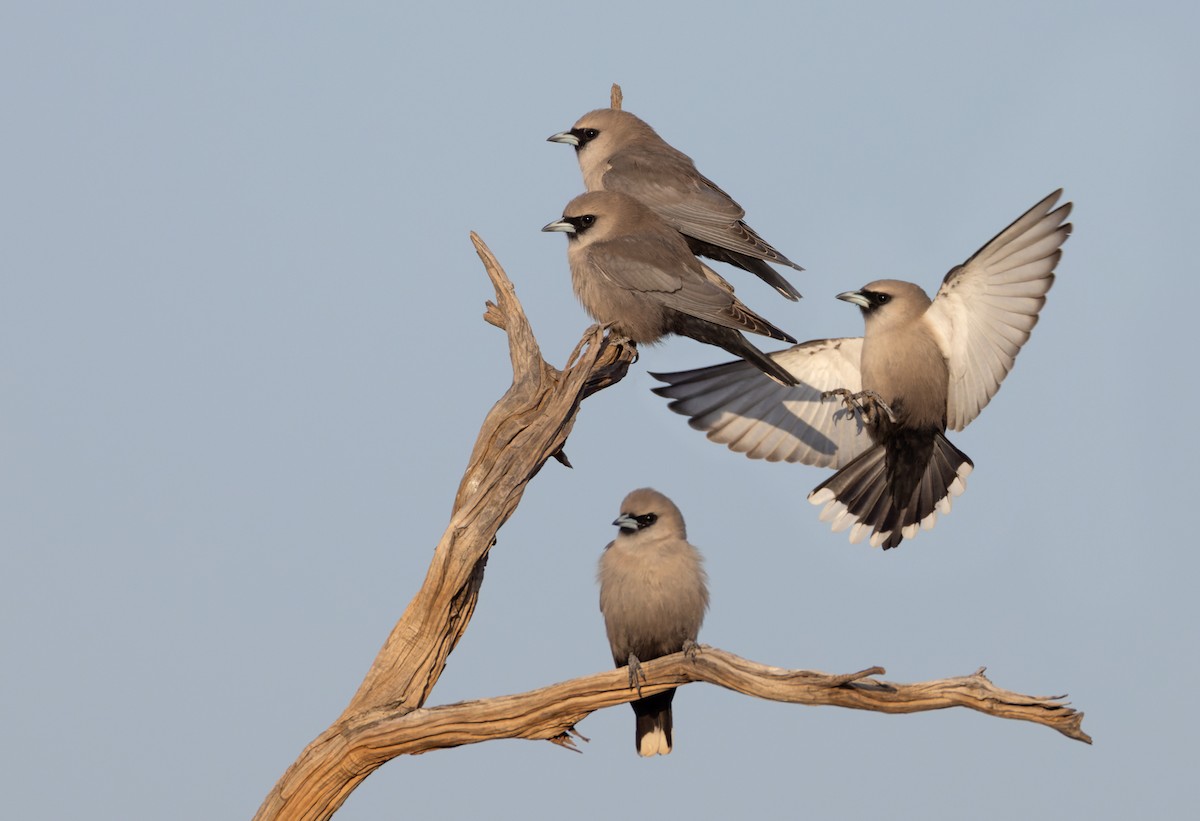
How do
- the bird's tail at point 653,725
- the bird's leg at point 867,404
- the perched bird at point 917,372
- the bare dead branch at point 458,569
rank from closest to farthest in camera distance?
the bare dead branch at point 458,569 → the bird's tail at point 653,725 → the perched bird at point 917,372 → the bird's leg at point 867,404

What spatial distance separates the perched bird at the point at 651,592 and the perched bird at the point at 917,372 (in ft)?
5.41

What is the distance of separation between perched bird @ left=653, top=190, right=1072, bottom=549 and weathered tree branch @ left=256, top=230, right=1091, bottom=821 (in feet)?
6.43

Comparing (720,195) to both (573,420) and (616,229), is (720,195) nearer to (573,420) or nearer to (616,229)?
(616,229)

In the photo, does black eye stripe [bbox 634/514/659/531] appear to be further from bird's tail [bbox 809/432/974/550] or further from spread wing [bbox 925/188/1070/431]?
spread wing [bbox 925/188/1070/431]

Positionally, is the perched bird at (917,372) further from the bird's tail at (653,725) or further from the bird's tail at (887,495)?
the bird's tail at (653,725)

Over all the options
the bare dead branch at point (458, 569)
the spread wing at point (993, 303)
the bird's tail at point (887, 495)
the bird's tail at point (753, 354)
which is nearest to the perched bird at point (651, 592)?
the bare dead branch at point (458, 569)

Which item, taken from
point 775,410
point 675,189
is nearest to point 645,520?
point 775,410

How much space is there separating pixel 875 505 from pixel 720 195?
8.50ft

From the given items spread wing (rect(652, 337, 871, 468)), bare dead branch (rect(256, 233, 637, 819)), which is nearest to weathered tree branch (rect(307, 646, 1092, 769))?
bare dead branch (rect(256, 233, 637, 819))

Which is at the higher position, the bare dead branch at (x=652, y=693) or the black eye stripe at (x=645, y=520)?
the black eye stripe at (x=645, y=520)

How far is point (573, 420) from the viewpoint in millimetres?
8461

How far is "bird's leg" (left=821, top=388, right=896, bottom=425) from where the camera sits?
29.8ft

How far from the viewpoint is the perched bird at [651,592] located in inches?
323

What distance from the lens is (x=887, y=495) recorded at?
376 inches
